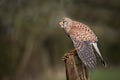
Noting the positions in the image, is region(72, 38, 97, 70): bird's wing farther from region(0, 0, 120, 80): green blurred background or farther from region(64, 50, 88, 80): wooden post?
region(0, 0, 120, 80): green blurred background

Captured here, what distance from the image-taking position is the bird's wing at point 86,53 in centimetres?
761

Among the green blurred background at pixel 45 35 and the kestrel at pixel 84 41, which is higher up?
the green blurred background at pixel 45 35

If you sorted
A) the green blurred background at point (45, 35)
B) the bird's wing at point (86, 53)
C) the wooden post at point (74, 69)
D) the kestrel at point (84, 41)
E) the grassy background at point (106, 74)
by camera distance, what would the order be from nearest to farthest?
the wooden post at point (74, 69) < the bird's wing at point (86, 53) < the kestrel at point (84, 41) < the green blurred background at point (45, 35) < the grassy background at point (106, 74)

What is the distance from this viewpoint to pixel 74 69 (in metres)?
7.30

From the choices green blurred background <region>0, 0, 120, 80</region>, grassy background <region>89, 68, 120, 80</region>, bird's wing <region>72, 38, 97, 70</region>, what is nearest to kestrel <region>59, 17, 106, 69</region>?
bird's wing <region>72, 38, 97, 70</region>

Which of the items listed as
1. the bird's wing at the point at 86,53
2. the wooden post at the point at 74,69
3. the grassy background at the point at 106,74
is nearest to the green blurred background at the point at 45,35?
the grassy background at the point at 106,74

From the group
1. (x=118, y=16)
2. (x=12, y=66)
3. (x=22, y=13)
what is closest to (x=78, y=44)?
(x=22, y=13)

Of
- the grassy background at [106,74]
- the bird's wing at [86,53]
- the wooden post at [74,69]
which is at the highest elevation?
the grassy background at [106,74]

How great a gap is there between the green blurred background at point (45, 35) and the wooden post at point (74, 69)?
6934 mm

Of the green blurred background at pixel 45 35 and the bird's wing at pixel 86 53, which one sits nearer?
the bird's wing at pixel 86 53

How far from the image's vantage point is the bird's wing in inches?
300

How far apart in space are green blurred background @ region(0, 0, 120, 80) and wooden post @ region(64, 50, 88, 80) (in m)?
6.93

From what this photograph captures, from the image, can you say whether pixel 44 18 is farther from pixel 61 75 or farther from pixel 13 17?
pixel 61 75

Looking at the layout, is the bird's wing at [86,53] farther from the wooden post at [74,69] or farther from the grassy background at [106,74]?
the grassy background at [106,74]
